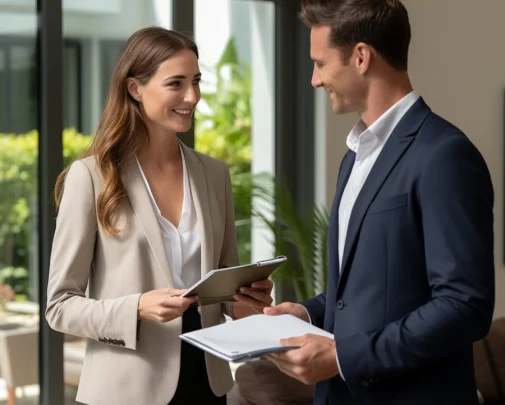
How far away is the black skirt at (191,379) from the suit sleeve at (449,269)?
2.80 feet

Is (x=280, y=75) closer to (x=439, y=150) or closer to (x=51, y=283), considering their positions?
(x=51, y=283)

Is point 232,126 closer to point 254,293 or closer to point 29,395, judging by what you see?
point 29,395

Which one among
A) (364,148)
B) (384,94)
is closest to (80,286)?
(364,148)

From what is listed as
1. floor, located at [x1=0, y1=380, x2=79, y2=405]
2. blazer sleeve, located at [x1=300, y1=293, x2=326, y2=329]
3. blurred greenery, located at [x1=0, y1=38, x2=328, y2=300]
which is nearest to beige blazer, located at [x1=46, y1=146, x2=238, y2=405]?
blazer sleeve, located at [x1=300, y1=293, x2=326, y2=329]

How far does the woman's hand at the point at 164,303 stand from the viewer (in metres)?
2.24

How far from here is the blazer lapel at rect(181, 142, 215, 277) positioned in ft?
8.03

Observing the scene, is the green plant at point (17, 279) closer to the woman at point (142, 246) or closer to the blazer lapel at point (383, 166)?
the woman at point (142, 246)

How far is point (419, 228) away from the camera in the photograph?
1.69 m

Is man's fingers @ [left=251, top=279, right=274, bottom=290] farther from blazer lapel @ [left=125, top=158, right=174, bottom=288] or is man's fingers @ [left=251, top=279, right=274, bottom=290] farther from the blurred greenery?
the blurred greenery

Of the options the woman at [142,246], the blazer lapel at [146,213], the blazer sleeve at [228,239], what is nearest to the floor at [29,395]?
the blazer sleeve at [228,239]

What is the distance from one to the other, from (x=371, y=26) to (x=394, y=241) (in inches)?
17.4

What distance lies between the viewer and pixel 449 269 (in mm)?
1580

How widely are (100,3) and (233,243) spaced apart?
1908 millimetres

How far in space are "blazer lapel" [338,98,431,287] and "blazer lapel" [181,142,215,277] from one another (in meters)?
0.73
